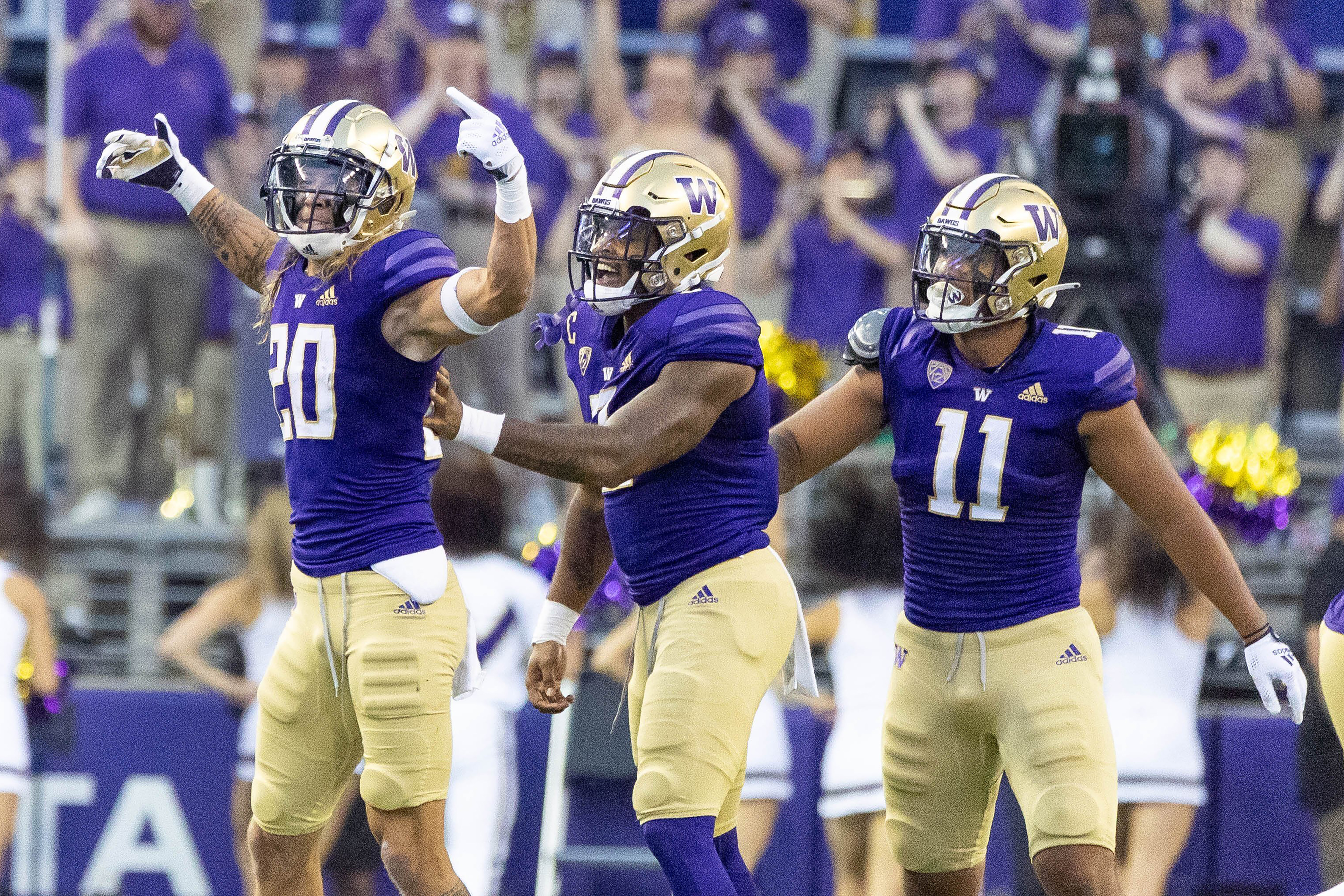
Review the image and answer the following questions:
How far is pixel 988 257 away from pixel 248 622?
9.59 feet

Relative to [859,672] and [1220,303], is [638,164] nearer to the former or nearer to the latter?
[859,672]

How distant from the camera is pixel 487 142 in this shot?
3346 mm

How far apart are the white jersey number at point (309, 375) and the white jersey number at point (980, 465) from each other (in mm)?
1222

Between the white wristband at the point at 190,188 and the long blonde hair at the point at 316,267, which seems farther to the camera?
the white wristband at the point at 190,188

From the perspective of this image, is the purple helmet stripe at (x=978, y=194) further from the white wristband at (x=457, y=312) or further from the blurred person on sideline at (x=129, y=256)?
the blurred person on sideline at (x=129, y=256)

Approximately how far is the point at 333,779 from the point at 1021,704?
1.42 meters

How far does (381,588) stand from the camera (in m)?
3.64

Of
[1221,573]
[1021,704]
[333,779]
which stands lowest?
[333,779]

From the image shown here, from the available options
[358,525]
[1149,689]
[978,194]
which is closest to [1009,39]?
[1149,689]

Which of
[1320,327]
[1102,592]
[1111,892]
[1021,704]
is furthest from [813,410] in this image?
Result: [1320,327]

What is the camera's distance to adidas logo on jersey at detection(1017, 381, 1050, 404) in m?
3.48

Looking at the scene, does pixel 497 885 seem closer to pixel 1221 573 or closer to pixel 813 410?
pixel 813 410

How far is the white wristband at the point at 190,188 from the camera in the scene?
412 centimetres

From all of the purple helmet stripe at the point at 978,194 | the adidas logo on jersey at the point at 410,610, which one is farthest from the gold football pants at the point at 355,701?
the purple helmet stripe at the point at 978,194
